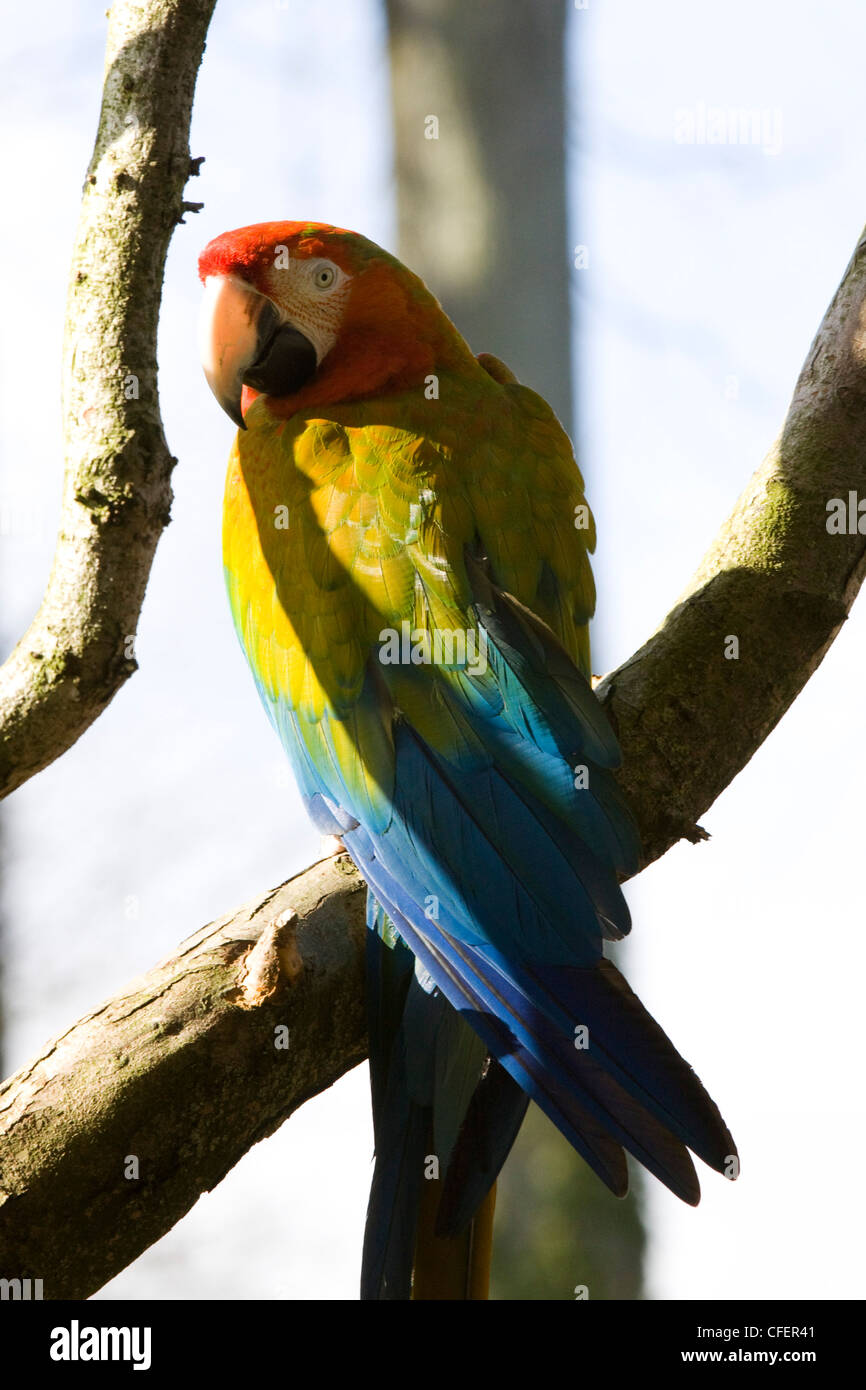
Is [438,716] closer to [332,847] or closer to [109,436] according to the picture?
[332,847]

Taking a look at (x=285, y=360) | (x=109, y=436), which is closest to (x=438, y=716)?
(x=109, y=436)

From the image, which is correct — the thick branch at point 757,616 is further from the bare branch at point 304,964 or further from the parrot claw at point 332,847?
the parrot claw at point 332,847

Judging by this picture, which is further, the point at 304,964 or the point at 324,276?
the point at 324,276

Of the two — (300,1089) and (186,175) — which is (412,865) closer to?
(300,1089)

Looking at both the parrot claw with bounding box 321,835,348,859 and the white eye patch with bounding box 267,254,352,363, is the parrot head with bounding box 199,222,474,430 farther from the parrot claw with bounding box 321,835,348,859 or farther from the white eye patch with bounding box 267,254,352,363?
the parrot claw with bounding box 321,835,348,859

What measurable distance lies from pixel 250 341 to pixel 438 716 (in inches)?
41.1

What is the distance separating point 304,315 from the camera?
244cm

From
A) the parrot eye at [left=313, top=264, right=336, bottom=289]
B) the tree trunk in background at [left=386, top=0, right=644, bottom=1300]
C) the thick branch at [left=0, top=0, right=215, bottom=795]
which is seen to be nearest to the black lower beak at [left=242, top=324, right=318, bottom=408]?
the parrot eye at [left=313, top=264, right=336, bottom=289]

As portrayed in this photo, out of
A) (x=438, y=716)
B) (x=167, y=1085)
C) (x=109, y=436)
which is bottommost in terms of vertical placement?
(x=167, y=1085)

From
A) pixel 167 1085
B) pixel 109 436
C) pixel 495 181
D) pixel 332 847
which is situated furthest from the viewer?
pixel 495 181

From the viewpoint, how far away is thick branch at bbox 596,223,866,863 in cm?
225

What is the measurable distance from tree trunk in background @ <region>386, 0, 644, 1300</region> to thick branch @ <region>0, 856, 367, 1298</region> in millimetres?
3021

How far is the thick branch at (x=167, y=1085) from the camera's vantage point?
1518 millimetres
